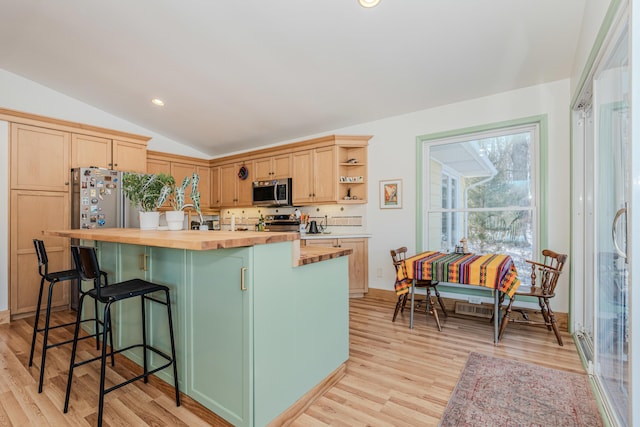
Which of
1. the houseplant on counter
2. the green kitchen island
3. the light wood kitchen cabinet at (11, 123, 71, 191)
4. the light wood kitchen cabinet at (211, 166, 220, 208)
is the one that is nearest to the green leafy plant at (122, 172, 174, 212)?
the houseplant on counter

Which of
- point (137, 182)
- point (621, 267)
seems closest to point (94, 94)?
point (137, 182)

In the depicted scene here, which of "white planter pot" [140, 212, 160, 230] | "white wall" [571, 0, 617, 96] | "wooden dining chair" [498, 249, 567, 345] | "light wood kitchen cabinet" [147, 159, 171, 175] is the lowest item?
"wooden dining chair" [498, 249, 567, 345]

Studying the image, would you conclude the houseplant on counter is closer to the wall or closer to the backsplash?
the backsplash

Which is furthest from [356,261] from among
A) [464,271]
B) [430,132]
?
[430,132]

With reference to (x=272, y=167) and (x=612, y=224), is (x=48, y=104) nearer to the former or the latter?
(x=272, y=167)

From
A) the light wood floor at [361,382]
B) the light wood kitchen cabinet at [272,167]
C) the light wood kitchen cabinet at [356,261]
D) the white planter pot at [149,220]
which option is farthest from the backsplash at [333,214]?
the white planter pot at [149,220]

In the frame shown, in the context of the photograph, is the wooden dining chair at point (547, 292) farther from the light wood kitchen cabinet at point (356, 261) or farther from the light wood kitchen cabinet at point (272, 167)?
the light wood kitchen cabinet at point (272, 167)

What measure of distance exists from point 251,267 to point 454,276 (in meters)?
2.09

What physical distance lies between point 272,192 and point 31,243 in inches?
121

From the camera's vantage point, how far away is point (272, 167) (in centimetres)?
511

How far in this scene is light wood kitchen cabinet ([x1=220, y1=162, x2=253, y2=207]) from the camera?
18.0 ft

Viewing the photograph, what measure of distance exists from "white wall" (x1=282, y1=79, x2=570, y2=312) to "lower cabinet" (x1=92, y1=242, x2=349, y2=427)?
2.23m

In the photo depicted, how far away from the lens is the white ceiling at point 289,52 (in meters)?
2.43

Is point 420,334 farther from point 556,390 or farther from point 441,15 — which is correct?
point 441,15
